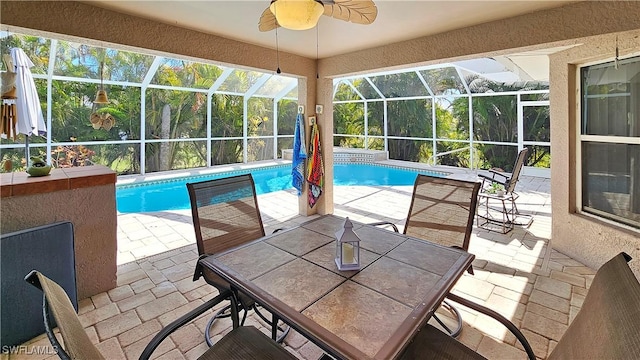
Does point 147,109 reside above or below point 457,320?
above

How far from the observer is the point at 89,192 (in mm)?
2902

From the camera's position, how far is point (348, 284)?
63.1 inches

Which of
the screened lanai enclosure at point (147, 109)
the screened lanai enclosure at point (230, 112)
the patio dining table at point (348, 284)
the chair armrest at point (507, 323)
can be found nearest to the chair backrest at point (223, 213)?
the patio dining table at point (348, 284)

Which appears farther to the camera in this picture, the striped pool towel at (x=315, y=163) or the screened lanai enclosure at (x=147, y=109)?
the screened lanai enclosure at (x=147, y=109)

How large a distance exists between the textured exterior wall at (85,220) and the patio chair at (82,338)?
199cm

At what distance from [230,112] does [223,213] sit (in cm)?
953

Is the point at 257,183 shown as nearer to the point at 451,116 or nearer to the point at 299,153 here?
the point at 299,153

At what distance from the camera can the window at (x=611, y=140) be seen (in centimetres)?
312

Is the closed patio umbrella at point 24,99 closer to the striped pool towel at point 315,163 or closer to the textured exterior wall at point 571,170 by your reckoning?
the striped pool towel at point 315,163

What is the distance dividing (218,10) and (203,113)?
320 inches

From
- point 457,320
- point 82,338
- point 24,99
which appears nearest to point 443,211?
point 457,320

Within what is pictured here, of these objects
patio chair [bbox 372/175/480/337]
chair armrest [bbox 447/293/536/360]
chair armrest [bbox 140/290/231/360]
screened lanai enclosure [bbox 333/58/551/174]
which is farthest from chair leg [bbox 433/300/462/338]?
screened lanai enclosure [bbox 333/58/551/174]

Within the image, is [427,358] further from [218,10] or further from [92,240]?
[218,10]

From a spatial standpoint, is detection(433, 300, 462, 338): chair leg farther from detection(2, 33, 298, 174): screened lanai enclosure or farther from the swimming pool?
detection(2, 33, 298, 174): screened lanai enclosure
